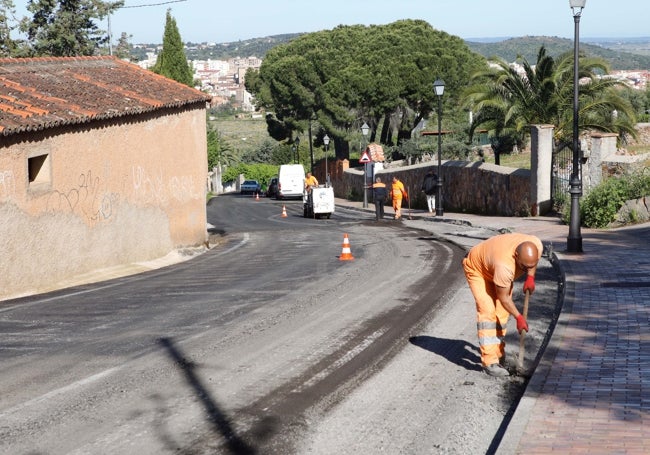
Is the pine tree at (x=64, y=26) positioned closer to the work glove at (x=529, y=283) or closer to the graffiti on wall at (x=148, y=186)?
the graffiti on wall at (x=148, y=186)

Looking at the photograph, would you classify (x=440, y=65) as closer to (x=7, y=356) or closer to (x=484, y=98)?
(x=484, y=98)

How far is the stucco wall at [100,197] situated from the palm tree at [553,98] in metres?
12.6

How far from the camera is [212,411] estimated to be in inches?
323

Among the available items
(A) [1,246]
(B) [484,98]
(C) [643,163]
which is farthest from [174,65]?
(A) [1,246]

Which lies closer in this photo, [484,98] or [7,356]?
[7,356]

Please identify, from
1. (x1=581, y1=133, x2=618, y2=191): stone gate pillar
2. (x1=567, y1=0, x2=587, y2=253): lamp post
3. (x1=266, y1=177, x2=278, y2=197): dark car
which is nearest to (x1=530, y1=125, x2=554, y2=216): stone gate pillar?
(x1=581, y1=133, x2=618, y2=191): stone gate pillar

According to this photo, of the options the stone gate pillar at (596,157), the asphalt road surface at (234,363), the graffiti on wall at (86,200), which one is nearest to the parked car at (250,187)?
the stone gate pillar at (596,157)

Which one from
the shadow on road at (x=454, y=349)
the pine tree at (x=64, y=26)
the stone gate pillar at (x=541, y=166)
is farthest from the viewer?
the pine tree at (x=64, y=26)

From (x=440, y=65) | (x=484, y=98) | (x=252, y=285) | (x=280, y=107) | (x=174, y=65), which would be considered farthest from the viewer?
(x=280, y=107)

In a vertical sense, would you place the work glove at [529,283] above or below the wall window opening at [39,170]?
below

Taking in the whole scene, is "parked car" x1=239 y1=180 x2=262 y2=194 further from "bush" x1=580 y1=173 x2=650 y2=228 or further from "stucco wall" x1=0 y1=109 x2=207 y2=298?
"bush" x1=580 y1=173 x2=650 y2=228

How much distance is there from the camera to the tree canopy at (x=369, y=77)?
66.6m

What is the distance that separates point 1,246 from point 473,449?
1184 cm

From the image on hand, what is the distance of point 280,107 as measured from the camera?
7575 cm
